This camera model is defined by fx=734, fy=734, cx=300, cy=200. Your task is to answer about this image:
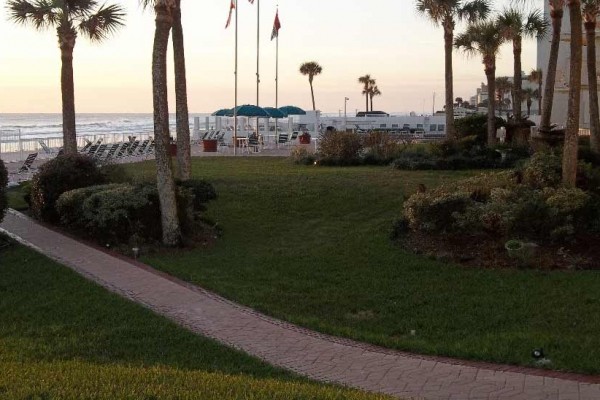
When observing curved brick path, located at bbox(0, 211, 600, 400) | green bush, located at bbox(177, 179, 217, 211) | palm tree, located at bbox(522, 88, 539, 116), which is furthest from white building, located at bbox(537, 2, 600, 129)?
palm tree, located at bbox(522, 88, 539, 116)

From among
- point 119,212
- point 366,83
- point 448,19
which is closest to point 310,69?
point 366,83

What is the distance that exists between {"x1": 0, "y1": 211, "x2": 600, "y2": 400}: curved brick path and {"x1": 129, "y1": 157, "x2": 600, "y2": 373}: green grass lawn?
28cm

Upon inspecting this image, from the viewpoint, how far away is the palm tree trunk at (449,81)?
92.9ft

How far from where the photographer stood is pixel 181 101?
17.3 meters

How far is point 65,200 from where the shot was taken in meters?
13.8

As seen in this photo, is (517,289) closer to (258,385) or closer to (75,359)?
(258,385)

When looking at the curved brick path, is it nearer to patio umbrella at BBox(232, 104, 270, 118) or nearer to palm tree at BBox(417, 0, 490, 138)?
palm tree at BBox(417, 0, 490, 138)

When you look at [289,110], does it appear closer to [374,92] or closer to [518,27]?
[518,27]

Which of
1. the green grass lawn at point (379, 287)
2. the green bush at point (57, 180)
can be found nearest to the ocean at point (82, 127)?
the green bush at point (57, 180)

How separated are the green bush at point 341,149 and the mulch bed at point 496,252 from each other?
13953 millimetres

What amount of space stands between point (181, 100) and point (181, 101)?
0.02 metres

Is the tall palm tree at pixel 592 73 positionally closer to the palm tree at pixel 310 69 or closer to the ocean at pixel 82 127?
the ocean at pixel 82 127

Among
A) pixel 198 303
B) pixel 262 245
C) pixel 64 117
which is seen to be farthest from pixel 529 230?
pixel 64 117

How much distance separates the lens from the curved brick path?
5.86m
